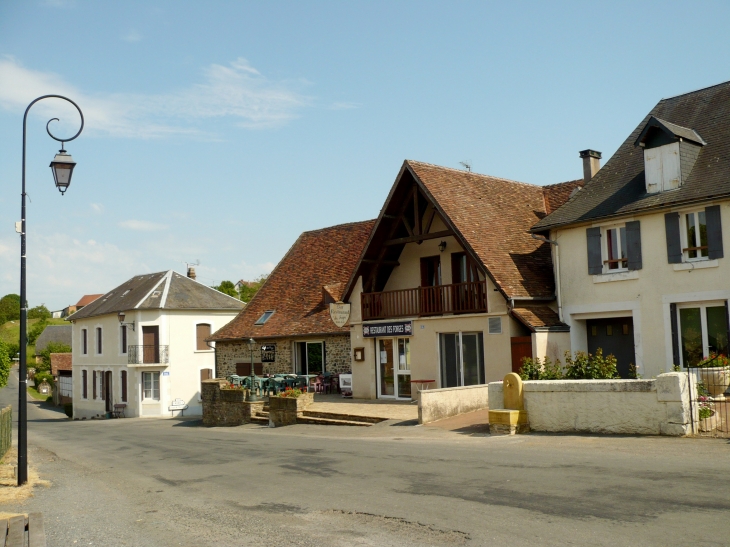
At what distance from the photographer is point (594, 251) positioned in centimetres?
2011

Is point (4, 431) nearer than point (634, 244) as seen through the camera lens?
Yes

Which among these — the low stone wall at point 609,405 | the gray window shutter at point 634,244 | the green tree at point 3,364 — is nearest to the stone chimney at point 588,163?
the gray window shutter at point 634,244

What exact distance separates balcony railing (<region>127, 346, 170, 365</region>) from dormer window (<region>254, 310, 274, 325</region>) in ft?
43.0

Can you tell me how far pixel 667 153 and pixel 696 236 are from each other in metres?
2.33

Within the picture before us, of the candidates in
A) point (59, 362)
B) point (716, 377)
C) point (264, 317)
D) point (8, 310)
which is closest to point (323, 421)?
point (716, 377)

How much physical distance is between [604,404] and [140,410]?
32.6m

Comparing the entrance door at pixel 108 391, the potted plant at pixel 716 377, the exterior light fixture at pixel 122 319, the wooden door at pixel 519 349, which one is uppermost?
the exterior light fixture at pixel 122 319

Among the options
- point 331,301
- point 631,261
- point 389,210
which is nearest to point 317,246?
point 331,301

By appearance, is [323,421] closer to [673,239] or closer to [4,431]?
[4,431]

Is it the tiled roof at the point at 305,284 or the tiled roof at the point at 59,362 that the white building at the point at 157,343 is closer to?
the tiled roof at the point at 305,284

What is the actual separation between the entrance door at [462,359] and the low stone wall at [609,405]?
6.33 metres

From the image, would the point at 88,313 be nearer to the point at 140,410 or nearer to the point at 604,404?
the point at 140,410

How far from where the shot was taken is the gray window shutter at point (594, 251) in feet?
65.7

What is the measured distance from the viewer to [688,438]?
1219 centimetres
